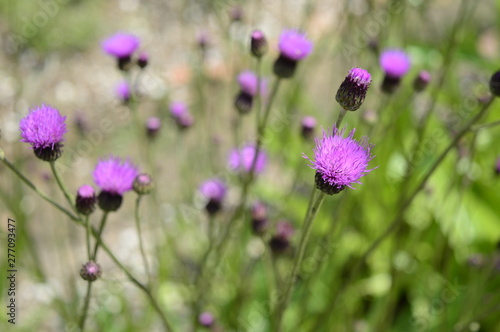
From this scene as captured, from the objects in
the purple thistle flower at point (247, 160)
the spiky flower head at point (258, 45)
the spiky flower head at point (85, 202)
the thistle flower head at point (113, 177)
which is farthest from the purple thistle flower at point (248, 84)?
the spiky flower head at point (85, 202)

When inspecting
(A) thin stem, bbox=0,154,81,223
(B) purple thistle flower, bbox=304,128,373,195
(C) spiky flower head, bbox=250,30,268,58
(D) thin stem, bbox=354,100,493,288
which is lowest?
(B) purple thistle flower, bbox=304,128,373,195

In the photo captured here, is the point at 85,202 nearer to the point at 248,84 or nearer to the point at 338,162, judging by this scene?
the point at 338,162

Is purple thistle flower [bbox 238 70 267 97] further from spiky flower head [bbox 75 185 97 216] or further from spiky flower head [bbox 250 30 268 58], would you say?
spiky flower head [bbox 75 185 97 216]

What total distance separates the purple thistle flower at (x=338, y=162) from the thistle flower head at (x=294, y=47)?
0.61m

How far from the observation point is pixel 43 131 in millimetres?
1174

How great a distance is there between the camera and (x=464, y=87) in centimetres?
393

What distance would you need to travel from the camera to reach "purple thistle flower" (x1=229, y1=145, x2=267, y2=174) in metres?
1.91

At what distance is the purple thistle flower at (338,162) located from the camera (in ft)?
3.36

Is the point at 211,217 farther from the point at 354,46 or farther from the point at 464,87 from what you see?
the point at 464,87

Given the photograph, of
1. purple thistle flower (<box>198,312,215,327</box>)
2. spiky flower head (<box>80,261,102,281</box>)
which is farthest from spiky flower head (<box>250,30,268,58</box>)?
purple thistle flower (<box>198,312,215,327</box>)

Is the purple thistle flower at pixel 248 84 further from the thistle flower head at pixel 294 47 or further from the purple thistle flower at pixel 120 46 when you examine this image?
the purple thistle flower at pixel 120 46

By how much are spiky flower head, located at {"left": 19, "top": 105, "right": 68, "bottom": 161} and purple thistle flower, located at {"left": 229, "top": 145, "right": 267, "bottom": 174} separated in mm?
770

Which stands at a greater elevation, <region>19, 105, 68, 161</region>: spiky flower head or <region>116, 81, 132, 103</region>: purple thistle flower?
<region>116, 81, 132, 103</region>: purple thistle flower

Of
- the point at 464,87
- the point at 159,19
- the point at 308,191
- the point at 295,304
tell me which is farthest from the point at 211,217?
the point at 159,19
